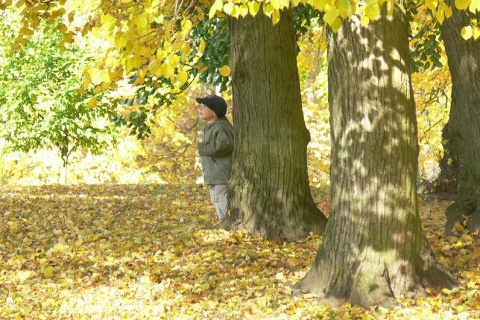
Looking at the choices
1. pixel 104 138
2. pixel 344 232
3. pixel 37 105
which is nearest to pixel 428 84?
pixel 104 138

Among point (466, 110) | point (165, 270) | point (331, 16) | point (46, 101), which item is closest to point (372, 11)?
point (331, 16)

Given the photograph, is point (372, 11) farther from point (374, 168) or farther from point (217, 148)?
point (217, 148)

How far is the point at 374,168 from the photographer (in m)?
5.54

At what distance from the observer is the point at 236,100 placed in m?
8.60

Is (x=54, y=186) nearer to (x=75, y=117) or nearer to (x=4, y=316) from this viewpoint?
(x=75, y=117)

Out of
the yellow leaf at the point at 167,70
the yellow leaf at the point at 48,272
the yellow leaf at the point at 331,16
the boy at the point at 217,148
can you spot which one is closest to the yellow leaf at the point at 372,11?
the yellow leaf at the point at 331,16

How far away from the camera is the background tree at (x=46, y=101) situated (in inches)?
699

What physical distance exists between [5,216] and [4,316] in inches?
200

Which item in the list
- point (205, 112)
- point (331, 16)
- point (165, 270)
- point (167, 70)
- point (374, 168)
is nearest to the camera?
point (331, 16)

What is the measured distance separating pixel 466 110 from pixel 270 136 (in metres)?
2.04

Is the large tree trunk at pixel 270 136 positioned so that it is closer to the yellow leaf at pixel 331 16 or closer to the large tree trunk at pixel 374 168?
the large tree trunk at pixel 374 168

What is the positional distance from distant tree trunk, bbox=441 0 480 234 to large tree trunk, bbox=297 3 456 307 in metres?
2.19

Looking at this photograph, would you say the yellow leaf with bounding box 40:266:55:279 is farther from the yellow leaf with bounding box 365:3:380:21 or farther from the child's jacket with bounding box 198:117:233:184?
the yellow leaf with bounding box 365:3:380:21

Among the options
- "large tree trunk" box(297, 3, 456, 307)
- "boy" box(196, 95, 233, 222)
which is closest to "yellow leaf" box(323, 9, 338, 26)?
"large tree trunk" box(297, 3, 456, 307)
